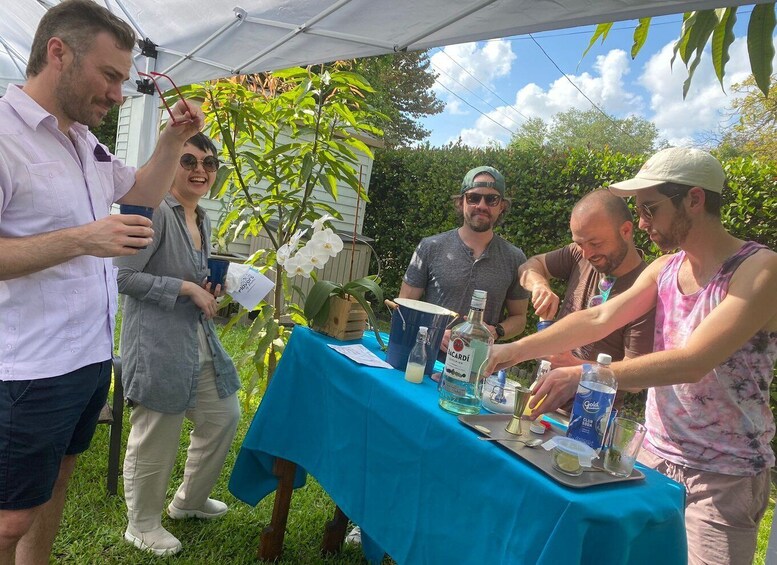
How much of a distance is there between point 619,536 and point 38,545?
78.2 inches

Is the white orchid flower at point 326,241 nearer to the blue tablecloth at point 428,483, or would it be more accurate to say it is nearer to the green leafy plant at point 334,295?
the green leafy plant at point 334,295

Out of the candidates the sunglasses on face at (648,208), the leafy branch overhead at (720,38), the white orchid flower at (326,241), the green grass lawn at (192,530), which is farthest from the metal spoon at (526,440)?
the green grass lawn at (192,530)

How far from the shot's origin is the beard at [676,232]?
1.73 metres

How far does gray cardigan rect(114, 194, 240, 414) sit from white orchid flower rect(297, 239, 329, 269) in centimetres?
58

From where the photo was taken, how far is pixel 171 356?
7.68 feet

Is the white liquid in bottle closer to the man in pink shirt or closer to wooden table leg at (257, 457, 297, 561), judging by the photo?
wooden table leg at (257, 457, 297, 561)

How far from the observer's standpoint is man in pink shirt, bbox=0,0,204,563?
4.90 ft

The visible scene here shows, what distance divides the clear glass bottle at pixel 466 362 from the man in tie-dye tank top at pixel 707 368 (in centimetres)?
19

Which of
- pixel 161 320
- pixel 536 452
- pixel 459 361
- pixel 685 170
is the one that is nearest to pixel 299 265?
pixel 161 320

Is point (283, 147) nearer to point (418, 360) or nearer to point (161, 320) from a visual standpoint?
point (161, 320)

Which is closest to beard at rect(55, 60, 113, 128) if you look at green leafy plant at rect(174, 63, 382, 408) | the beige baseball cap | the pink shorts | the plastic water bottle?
green leafy plant at rect(174, 63, 382, 408)

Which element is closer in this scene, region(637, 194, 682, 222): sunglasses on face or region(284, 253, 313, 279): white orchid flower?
region(637, 194, 682, 222): sunglasses on face

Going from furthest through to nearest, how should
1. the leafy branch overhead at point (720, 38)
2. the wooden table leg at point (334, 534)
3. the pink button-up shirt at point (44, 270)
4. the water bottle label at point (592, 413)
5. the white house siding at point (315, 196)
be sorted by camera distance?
1. the white house siding at point (315, 196)
2. the wooden table leg at point (334, 534)
3. the pink button-up shirt at point (44, 270)
4. the water bottle label at point (592, 413)
5. the leafy branch overhead at point (720, 38)

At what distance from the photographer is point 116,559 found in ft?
7.75
